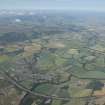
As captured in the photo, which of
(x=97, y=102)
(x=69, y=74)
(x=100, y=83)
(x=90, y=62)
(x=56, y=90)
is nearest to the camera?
(x=97, y=102)

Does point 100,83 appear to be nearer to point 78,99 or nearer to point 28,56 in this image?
point 78,99

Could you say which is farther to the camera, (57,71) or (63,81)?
(57,71)

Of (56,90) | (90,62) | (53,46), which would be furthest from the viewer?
(53,46)

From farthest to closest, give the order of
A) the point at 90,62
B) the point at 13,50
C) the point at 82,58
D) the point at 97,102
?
the point at 13,50
the point at 82,58
the point at 90,62
the point at 97,102

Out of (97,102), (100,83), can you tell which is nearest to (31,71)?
(100,83)

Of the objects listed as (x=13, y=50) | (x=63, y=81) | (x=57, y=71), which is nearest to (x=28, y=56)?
(x=13, y=50)

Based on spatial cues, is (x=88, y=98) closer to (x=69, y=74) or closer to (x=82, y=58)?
(x=69, y=74)

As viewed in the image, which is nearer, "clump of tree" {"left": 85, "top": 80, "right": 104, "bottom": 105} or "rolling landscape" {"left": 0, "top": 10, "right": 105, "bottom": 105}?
"rolling landscape" {"left": 0, "top": 10, "right": 105, "bottom": 105}

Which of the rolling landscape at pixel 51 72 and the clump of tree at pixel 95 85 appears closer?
the rolling landscape at pixel 51 72

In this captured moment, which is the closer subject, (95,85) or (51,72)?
(95,85)
